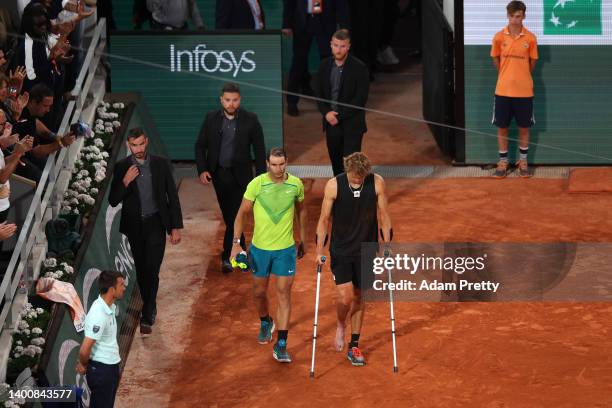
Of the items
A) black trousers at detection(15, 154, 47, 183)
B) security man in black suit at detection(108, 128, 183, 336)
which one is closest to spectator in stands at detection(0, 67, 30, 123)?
black trousers at detection(15, 154, 47, 183)

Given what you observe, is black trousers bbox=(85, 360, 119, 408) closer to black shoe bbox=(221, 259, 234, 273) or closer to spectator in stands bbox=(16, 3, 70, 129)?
black shoe bbox=(221, 259, 234, 273)

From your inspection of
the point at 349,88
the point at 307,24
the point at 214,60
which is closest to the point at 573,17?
the point at 349,88

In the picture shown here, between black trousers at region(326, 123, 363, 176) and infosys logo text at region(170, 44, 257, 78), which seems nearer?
black trousers at region(326, 123, 363, 176)

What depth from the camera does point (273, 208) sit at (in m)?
Answer: 13.6

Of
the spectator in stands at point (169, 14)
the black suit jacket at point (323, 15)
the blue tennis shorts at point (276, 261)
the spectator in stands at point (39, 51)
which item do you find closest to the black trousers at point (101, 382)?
the blue tennis shorts at point (276, 261)

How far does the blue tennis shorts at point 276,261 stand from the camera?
44.9 ft

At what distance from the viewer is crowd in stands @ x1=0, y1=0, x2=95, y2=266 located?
44.0ft

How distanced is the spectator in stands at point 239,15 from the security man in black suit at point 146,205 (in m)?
6.02

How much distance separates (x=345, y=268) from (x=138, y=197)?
2256 millimetres

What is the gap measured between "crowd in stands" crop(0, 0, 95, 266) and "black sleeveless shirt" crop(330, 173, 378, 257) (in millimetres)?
2874

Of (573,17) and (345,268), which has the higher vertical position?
(573,17)

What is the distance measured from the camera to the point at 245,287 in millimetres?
15641

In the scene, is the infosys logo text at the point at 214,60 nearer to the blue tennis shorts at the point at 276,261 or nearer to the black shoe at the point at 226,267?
the black shoe at the point at 226,267

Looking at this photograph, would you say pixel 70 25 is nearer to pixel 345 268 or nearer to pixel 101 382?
pixel 345 268
